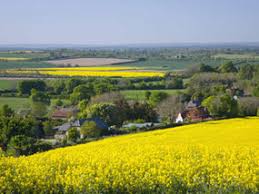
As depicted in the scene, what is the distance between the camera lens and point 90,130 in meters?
38.7

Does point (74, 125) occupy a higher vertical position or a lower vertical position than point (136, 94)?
higher

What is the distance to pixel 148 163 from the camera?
14000 millimetres

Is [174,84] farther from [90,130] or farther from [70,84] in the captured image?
[90,130]

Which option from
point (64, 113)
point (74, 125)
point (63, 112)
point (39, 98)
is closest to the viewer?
point (74, 125)

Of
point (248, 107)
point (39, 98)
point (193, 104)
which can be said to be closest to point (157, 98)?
point (193, 104)

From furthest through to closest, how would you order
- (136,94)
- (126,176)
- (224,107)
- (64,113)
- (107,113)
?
(136,94)
(64,113)
(107,113)
(224,107)
(126,176)

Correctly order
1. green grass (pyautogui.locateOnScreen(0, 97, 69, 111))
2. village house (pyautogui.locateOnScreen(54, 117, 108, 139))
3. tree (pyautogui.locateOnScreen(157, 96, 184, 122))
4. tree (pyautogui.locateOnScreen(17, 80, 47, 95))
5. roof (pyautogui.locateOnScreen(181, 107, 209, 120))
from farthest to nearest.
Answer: tree (pyautogui.locateOnScreen(17, 80, 47, 95))
green grass (pyautogui.locateOnScreen(0, 97, 69, 111))
tree (pyautogui.locateOnScreen(157, 96, 184, 122))
roof (pyautogui.locateOnScreen(181, 107, 209, 120))
village house (pyautogui.locateOnScreen(54, 117, 108, 139))

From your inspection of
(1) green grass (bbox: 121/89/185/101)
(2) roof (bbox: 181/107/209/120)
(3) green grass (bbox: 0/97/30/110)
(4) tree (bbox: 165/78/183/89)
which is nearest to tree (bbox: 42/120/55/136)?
(2) roof (bbox: 181/107/209/120)

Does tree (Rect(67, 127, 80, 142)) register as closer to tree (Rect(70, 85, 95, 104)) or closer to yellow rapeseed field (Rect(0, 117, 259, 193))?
yellow rapeseed field (Rect(0, 117, 259, 193))

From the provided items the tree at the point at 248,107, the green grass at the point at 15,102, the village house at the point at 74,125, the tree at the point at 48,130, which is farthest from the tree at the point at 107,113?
the green grass at the point at 15,102

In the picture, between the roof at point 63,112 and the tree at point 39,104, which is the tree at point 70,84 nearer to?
the tree at point 39,104

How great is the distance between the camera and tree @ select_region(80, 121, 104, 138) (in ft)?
127

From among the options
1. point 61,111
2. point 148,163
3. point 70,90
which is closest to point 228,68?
point 70,90

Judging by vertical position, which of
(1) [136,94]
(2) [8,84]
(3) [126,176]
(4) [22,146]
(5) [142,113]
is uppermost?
(3) [126,176]
